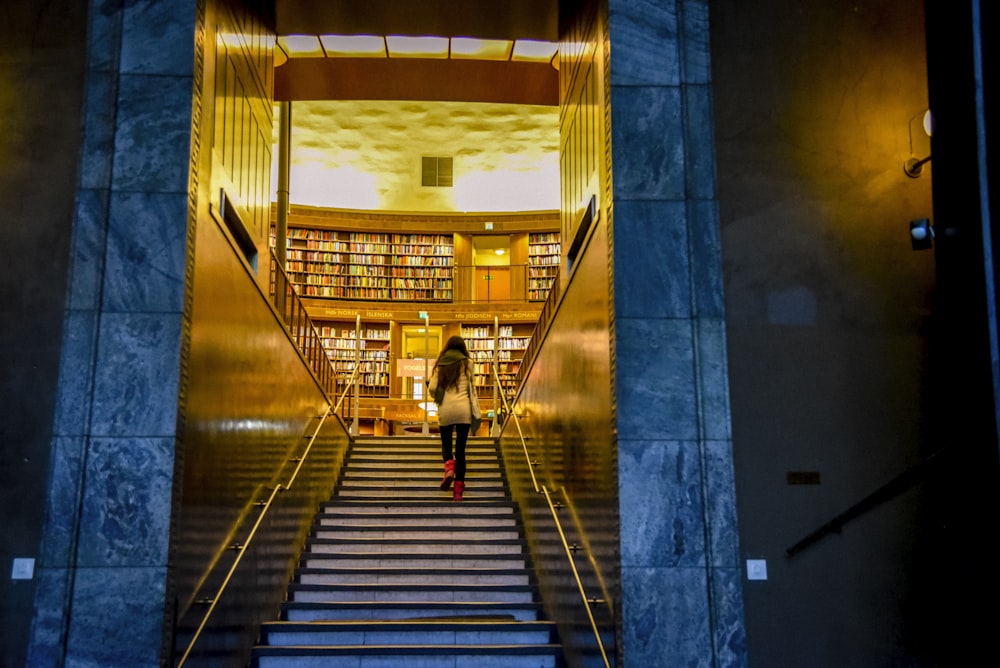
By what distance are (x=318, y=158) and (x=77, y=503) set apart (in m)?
11.0

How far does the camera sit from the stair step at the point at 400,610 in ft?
22.0

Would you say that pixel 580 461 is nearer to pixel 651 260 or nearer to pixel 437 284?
pixel 651 260

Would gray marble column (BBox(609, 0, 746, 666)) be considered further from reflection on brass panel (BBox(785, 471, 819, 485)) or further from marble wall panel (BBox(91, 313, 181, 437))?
marble wall panel (BBox(91, 313, 181, 437))

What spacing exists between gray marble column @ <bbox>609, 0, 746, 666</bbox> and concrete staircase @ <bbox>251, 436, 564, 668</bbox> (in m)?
1.65

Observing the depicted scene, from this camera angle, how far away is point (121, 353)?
4.91 meters

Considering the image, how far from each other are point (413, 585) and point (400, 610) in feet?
1.20

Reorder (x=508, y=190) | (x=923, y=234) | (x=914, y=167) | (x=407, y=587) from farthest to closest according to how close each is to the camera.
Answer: (x=508, y=190) < (x=407, y=587) < (x=914, y=167) < (x=923, y=234)

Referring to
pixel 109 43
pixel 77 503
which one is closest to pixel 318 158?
pixel 109 43

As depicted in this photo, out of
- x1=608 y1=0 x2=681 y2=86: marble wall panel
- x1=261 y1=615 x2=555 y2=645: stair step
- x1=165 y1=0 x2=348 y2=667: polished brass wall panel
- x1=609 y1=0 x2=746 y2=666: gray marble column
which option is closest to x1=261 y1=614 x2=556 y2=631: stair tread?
x1=261 y1=615 x2=555 y2=645: stair step

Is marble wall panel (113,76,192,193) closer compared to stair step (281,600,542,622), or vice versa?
marble wall panel (113,76,192,193)

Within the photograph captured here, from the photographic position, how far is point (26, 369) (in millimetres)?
5027

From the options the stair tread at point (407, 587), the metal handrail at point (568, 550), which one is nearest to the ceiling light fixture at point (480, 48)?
the metal handrail at point (568, 550)

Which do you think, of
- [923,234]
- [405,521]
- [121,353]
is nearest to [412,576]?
[405,521]

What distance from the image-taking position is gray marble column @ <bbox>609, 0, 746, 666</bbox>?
472cm
